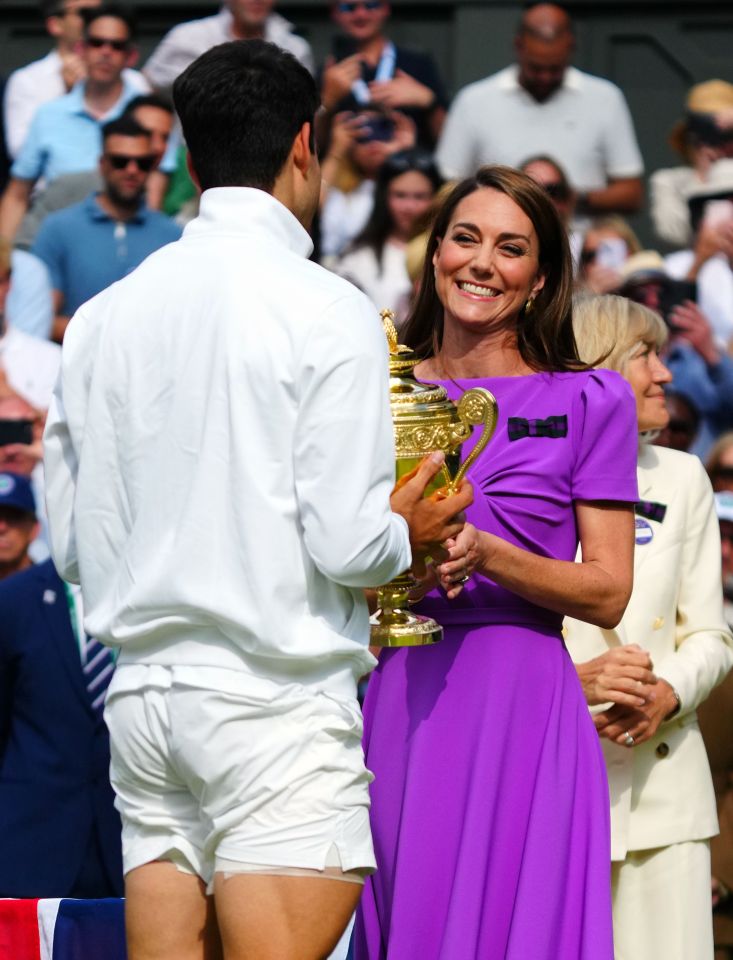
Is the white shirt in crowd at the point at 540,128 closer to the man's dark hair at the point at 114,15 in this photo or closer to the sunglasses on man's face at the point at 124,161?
the sunglasses on man's face at the point at 124,161

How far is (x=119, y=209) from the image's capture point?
23.5ft

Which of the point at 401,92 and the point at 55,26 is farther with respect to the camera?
the point at 55,26

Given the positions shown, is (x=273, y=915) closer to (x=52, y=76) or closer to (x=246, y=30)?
(x=246, y=30)

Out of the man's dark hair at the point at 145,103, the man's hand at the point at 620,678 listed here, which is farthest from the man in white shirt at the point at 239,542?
the man's dark hair at the point at 145,103

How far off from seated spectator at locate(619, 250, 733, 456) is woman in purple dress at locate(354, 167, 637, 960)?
10.8ft

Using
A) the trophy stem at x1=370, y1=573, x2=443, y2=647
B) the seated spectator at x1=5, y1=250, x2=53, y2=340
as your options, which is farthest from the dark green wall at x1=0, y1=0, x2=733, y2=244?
the trophy stem at x1=370, y1=573, x2=443, y2=647

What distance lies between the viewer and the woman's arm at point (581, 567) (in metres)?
3.13

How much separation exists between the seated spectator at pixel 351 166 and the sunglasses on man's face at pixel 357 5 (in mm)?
543

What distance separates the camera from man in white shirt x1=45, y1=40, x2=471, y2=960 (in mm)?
2535

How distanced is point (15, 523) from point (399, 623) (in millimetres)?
3103

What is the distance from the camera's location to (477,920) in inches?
127

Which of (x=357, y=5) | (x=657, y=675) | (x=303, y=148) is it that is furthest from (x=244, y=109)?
(x=357, y=5)

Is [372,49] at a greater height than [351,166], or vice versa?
[372,49]

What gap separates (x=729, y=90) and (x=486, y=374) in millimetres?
4638
